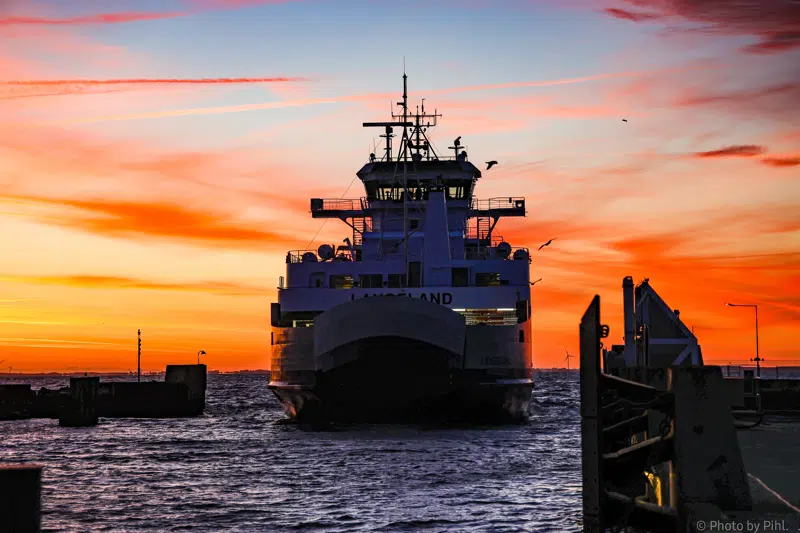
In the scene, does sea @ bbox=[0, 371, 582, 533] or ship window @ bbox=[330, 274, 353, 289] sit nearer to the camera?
sea @ bbox=[0, 371, 582, 533]

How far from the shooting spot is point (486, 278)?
5000 centimetres

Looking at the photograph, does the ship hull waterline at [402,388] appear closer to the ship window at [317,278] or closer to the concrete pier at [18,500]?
the ship window at [317,278]

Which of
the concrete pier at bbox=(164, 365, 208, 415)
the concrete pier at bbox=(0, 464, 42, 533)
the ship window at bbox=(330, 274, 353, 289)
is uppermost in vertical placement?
the ship window at bbox=(330, 274, 353, 289)

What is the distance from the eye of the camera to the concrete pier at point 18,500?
27.5 feet

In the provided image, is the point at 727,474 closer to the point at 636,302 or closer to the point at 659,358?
the point at 659,358

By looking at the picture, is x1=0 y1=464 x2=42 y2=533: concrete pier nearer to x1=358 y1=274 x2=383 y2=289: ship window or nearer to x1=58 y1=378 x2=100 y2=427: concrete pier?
x1=358 y1=274 x2=383 y2=289: ship window

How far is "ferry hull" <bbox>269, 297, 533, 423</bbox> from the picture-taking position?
38.7m

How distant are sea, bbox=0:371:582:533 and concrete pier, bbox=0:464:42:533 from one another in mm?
11991

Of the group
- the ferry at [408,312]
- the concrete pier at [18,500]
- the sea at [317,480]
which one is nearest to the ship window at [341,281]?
the ferry at [408,312]

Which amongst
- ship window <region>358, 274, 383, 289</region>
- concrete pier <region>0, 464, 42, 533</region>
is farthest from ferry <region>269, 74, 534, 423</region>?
concrete pier <region>0, 464, 42, 533</region>

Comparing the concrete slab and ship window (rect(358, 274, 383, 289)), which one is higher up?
ship window (rect(358, 274, 383, 289))

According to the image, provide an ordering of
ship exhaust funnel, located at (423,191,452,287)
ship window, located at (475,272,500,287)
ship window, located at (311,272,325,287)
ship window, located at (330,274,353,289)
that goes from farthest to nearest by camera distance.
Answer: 1. ship window, located at (475,272,500,287)
2. ship window, located at (330,274,353,289)
3. ship window, located at (311,272,325,287)
4. ship exhaust funnel, located at (423,191,452,287)

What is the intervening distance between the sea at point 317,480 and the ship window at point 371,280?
7143 mm

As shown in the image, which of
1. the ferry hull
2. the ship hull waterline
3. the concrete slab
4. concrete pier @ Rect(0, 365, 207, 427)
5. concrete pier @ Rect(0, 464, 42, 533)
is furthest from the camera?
concrete pier @ Rect(0, 365, 207, 427)
